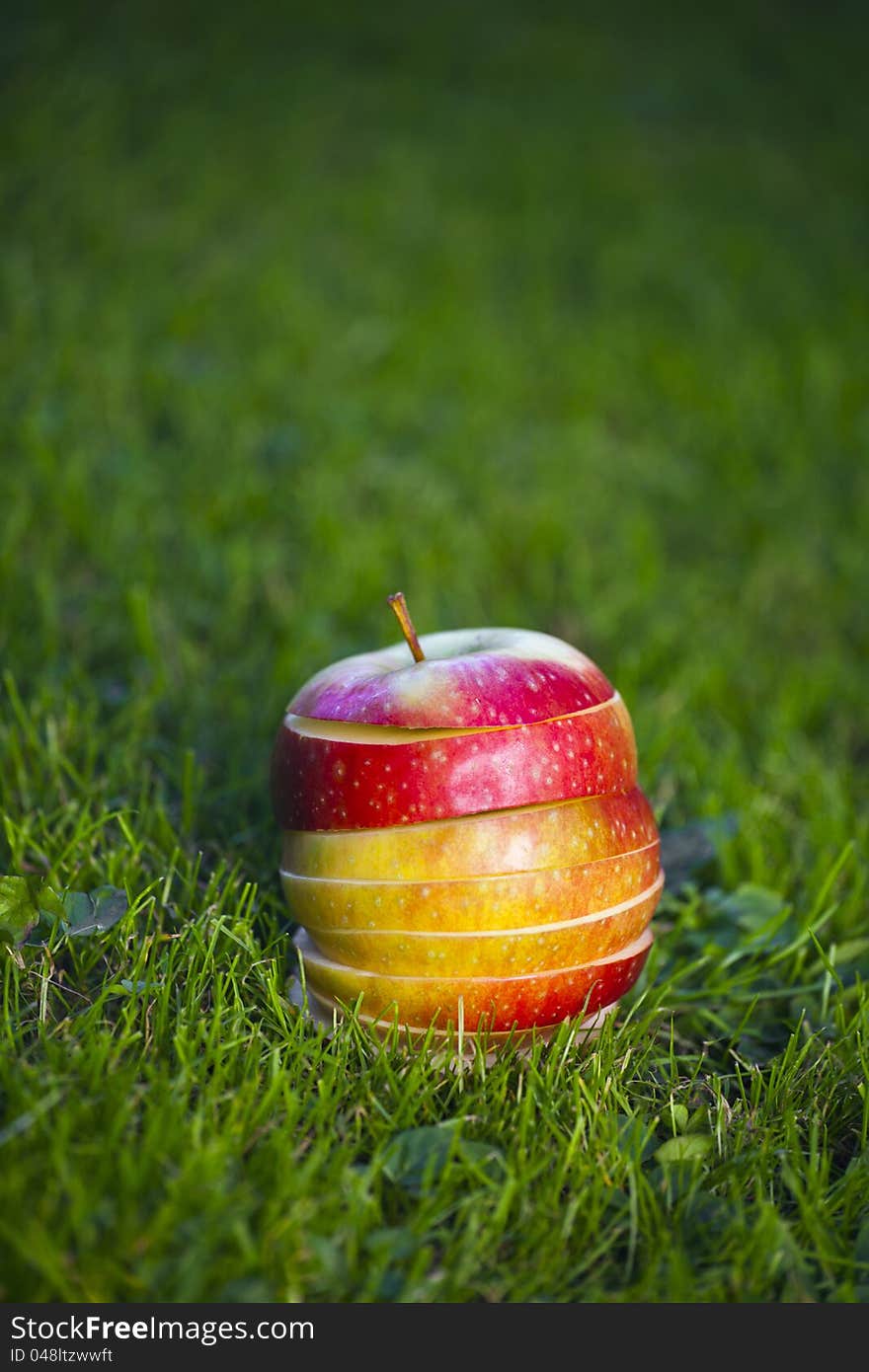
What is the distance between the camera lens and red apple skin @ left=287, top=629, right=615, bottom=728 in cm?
158

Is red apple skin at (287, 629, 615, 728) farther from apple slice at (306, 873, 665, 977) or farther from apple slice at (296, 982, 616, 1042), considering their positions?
apple slice at (296, 982, 616, 1042)

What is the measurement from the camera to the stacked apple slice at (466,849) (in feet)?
5.08

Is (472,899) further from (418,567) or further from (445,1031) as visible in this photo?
(418,567)

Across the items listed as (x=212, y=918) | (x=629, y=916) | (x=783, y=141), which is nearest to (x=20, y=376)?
(x=212, y=918)

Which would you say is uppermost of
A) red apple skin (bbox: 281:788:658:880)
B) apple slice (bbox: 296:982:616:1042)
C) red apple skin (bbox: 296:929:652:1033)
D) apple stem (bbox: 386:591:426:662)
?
apple stem (bbox: 386:591:426:662)

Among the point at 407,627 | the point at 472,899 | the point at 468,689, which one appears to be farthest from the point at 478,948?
the point at 407,627

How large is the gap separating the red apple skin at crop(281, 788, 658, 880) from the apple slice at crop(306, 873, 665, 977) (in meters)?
0.09

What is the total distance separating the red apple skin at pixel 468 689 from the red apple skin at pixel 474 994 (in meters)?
0.39

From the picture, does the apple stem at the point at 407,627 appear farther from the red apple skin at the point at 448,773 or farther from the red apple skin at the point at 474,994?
the red apple skin at the point at 474,994

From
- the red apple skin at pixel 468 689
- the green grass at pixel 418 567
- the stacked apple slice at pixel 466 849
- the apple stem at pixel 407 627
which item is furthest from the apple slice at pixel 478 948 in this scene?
the apple stem at pixel 407 627

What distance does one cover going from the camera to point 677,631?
10.8 ft

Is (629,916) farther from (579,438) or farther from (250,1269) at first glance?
(579,438)

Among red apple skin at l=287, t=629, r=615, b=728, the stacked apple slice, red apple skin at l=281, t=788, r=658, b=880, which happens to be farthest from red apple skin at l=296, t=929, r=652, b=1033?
red apple skin at l=287, t=629, r=615, b=728

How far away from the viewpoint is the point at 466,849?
1.54 m
